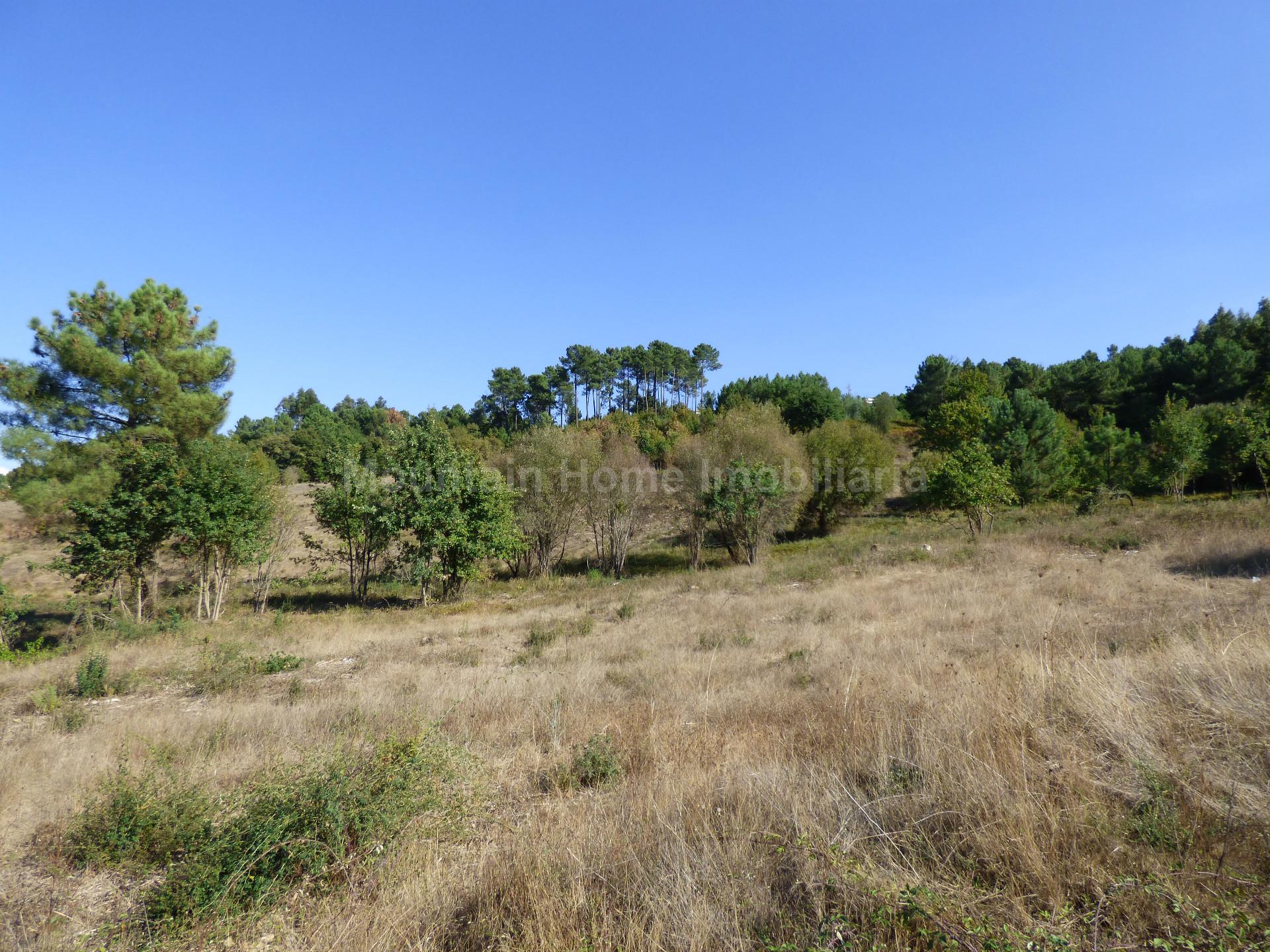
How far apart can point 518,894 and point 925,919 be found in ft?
5.70

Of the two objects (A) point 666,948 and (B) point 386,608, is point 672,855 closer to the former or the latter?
(A) point 666,948

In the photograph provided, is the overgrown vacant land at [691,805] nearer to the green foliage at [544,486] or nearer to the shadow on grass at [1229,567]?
the shadow on grass at [1229,567]

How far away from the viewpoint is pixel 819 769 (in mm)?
3566

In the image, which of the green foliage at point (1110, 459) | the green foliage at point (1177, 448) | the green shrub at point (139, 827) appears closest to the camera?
the green shrub at point (139, 827)

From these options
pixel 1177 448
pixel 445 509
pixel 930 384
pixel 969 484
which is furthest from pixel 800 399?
pixel 445 509

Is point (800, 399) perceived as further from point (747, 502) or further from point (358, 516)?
point (358, 516)

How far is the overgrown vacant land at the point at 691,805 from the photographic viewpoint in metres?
2.26

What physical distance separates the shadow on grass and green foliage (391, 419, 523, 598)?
17573 millimetres

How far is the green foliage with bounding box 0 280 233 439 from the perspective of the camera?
16406mm

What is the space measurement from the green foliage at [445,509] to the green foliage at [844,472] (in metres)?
21.7

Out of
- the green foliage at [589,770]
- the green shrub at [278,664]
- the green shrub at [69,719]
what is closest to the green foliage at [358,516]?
the green shrub at [278,664]

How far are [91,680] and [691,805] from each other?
9410mm

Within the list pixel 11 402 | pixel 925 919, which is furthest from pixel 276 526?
pixel 925 919

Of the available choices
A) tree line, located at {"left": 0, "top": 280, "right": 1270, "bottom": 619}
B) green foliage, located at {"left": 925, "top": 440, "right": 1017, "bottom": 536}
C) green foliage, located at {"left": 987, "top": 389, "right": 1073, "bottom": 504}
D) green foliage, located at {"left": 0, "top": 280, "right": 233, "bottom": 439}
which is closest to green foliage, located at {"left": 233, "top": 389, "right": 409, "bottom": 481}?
tree line, located at {"left": 0, "top": 280, "right": 1270, "bottom": 619}
